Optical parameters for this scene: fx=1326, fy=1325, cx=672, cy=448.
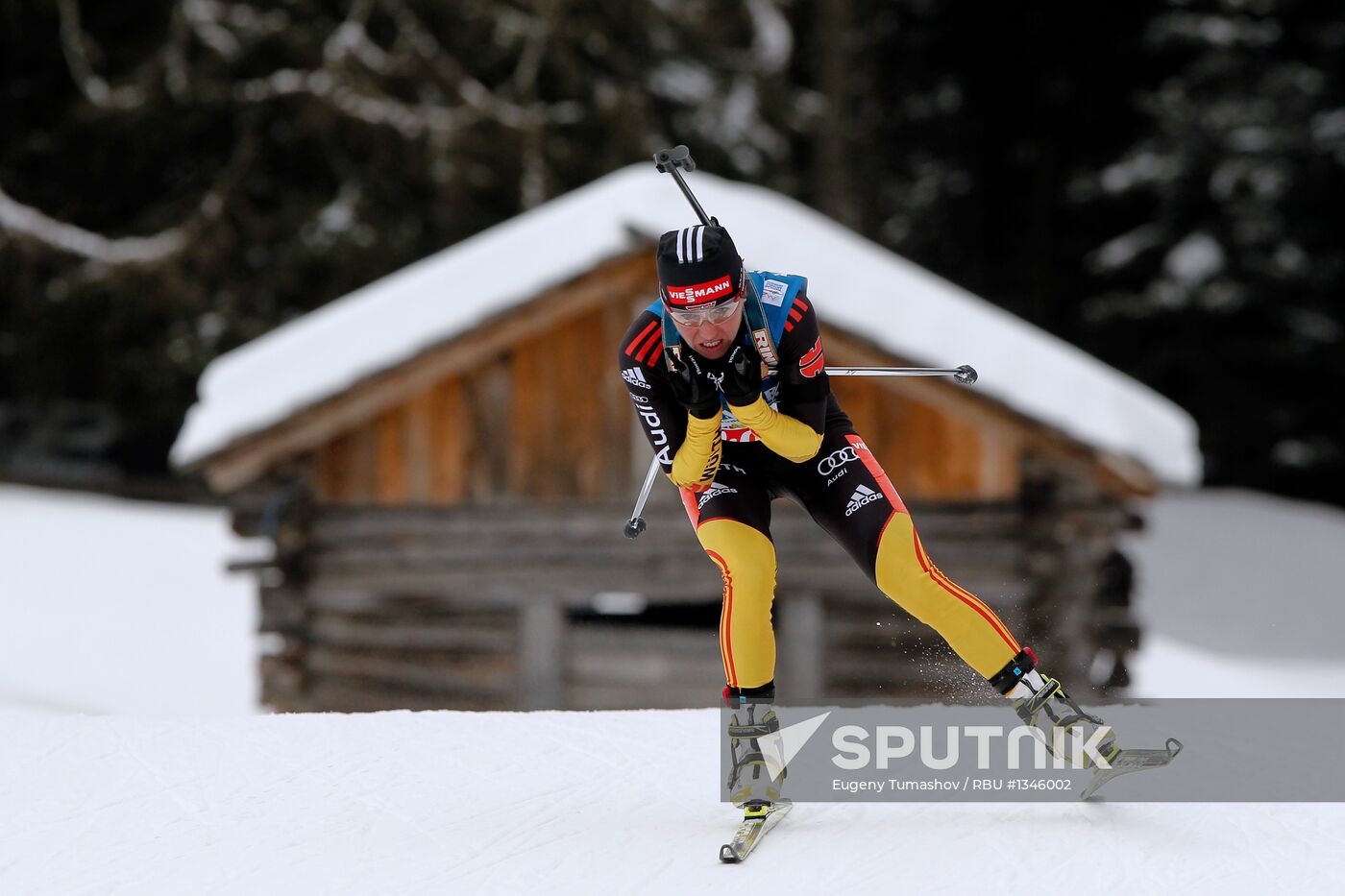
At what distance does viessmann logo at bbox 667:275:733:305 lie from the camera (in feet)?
12.7

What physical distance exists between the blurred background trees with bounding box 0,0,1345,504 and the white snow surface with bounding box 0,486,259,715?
1738 millimetres

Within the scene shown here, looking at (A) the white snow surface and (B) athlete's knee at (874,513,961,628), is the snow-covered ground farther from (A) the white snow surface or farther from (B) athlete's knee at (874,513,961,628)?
A: (A) the white snow surface

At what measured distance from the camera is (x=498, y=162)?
1927 centimetres

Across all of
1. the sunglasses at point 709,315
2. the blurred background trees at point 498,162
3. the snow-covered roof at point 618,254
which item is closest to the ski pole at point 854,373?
the sunglasses at point 709,315

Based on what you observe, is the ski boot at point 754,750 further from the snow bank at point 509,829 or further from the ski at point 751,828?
the snow bank at point 509,829

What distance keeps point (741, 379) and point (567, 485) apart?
6016 mm

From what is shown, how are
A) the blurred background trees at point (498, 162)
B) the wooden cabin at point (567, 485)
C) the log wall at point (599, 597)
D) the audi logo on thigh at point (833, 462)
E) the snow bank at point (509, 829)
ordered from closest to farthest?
the snow bank at point (509, 829), the audi logo on thigh at point (833, 462), the wooden cabin at point (567, 485), the log wall at point (599, 597), the blurred background trees at point (498, 162)

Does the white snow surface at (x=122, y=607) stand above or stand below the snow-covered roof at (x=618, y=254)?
below

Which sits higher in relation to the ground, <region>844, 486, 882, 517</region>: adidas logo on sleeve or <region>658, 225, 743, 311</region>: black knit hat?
<region>658, 225, 743, 311</region>: black knit hat

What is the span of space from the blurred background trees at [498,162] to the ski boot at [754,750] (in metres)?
15.4

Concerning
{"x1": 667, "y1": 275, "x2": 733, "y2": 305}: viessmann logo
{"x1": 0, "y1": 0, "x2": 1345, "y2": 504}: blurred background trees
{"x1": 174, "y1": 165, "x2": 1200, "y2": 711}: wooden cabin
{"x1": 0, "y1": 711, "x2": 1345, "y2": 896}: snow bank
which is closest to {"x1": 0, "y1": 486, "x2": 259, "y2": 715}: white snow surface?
{"x1": 0, "y1": 0, "x2": 1345, "y2": 504}: blurred background trees

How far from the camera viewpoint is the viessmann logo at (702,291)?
12.7ft

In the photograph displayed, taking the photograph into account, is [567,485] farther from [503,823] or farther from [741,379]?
[741,379]

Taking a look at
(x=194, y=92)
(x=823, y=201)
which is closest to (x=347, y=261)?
(x=194, y=92)
